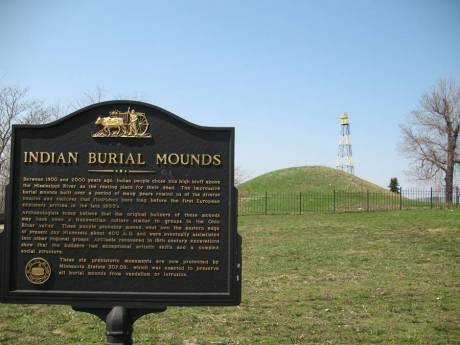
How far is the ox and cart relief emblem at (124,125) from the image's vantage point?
4.55 m

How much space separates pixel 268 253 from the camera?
13.3 metres

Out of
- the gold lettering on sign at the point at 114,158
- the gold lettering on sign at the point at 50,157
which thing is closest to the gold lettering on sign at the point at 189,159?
the gold lettering on sign at the point at 114,158

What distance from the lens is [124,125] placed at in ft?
15.0

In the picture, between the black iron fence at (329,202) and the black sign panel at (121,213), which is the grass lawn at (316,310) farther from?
the black iron fence at (329,202)

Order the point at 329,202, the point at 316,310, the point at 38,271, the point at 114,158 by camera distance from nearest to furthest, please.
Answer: the point at 38,271
the point at 114,158
the point at 316,310
the point at 329,202

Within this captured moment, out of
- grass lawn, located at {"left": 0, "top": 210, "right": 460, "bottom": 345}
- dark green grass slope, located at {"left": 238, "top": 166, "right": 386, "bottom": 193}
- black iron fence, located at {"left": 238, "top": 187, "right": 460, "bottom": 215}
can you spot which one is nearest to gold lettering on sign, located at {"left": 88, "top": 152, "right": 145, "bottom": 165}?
grass lawn, located at {"left": 0, "top": 210, "right": 460, "bottom": 345}

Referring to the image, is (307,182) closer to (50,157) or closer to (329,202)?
(329,202)

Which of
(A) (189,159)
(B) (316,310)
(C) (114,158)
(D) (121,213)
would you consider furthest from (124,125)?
(B) (316,310)

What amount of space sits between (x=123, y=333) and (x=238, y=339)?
223 cm

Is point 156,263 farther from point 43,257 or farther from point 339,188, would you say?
point 339,188

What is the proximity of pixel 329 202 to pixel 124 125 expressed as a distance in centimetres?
2841

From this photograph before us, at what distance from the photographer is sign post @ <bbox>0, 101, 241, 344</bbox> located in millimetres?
4422

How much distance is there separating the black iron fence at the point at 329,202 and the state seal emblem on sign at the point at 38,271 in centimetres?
2442

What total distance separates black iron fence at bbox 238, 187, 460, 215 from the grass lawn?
1611 cm
